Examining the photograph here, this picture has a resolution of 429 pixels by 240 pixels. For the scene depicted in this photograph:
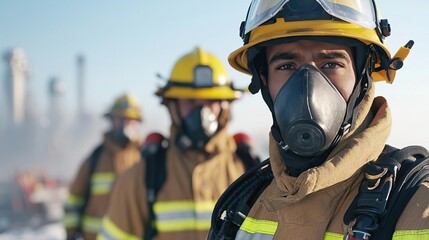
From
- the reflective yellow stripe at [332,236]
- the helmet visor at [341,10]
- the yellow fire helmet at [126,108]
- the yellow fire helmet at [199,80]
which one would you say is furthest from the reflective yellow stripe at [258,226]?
the yellow fire helmet at [126,108]

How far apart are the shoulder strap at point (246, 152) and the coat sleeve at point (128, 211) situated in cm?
84

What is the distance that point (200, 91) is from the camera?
15.3ft

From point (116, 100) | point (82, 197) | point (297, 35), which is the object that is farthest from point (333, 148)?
point (116, 100)

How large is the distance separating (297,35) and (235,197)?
2.13 ft

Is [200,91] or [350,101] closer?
[350,101]

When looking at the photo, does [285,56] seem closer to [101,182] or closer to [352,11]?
[352,11]

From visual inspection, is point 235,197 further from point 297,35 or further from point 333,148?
point 297,35

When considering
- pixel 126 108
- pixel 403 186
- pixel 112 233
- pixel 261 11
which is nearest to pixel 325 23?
pixel 261 11

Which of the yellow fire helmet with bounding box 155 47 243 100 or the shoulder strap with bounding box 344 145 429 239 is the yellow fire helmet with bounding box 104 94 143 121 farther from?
the shoulder strap with bounding box 344 145 429 239

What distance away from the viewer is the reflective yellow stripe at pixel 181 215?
3918 mm

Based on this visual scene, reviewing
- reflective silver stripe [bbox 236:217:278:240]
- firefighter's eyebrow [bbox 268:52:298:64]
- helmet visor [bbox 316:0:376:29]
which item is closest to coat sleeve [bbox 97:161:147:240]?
reflective silver stripe [bbox 236:217:278:240]

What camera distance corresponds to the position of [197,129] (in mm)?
4320

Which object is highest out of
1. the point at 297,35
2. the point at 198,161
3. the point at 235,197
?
the point at 297,35

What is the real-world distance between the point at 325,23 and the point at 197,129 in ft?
8.09
